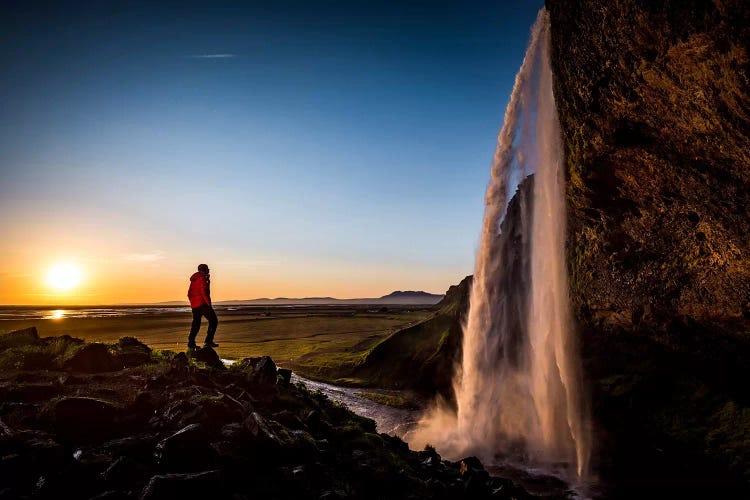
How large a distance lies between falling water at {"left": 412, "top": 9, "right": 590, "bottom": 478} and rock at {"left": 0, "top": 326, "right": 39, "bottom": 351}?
1334 centimetres

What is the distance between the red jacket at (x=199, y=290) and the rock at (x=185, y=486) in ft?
29.6

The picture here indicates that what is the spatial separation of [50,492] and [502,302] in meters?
20.6

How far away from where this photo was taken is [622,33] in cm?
1009

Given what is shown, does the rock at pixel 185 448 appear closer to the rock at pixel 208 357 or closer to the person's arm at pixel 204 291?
the rock at pixel 208 357

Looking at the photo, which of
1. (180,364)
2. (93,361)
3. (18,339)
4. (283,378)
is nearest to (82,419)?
(180,364)

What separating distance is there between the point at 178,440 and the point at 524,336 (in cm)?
1800

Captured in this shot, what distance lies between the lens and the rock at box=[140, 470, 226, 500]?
224 inches

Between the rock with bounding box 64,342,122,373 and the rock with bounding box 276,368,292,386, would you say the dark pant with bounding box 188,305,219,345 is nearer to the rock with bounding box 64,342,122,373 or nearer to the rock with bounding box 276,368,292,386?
the rock with bounding box 276,368,292,386

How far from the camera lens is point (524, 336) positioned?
21016 millimetres

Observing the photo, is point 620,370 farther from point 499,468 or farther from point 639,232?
point 499,468

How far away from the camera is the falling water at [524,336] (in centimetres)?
1574

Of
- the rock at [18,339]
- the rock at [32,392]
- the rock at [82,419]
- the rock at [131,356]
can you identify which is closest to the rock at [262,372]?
the rock at [131,356]

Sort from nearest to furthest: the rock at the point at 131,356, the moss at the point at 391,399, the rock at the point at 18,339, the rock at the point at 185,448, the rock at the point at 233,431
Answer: the rock at the point at 185,448
the rock at the point at 233,431
the rock at the point at 131,356
the rock at the point at 18,339
the moss at the point at 391,399

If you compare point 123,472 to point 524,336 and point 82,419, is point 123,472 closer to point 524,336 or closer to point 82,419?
point 82,419
